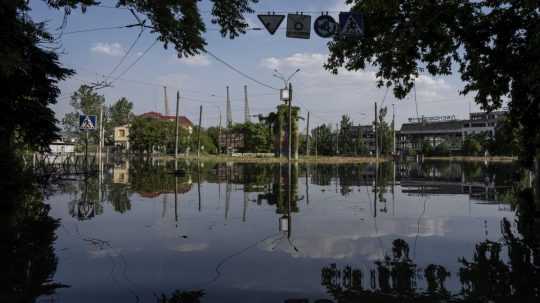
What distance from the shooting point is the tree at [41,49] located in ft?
28.1

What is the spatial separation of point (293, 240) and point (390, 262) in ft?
6.23

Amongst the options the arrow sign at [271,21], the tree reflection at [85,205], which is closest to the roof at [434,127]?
the arrow sign at [271,21]

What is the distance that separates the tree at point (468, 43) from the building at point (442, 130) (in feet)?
383

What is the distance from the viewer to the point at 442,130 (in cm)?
14138

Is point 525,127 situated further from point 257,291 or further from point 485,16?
point 257,291

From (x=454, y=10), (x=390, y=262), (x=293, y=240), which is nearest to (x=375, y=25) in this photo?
(x=454, y=10)

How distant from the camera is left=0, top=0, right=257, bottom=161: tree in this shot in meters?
8.55

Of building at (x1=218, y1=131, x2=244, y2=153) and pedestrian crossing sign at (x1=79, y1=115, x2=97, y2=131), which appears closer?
pedestrian crossing sign at (x1=79, y1=115, x2=97, y2=131)

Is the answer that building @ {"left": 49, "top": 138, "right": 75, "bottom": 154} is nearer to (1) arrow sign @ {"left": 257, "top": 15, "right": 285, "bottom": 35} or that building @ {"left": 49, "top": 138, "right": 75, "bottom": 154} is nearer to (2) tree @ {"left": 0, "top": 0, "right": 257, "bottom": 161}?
(2) tree @ {"left": 0, "top": 0, "right": 257, "bottom": 161}

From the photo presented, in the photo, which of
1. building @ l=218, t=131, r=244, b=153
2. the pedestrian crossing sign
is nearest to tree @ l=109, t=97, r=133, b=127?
building @ l=218, t=131, r=244, b=153

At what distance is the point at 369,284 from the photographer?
4938 millimetres

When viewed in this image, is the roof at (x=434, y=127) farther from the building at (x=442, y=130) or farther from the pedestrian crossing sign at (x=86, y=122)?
the pedestrian crossing sign at (x=86, y=122)

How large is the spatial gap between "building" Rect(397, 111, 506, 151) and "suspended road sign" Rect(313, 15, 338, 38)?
11642cm

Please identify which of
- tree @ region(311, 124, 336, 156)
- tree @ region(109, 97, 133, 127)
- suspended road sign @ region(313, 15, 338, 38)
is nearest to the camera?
suspended road sign @ region(313, 15, 338, 38)
